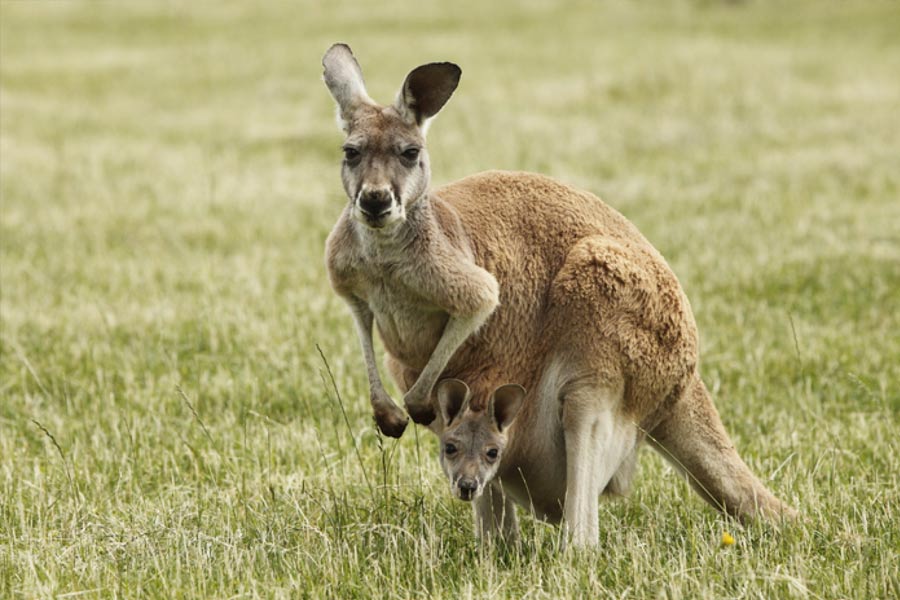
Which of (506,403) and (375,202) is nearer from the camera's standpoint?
(375,202)

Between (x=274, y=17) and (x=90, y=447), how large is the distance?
1003 inches

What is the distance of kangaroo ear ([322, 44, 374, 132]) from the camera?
149 inches

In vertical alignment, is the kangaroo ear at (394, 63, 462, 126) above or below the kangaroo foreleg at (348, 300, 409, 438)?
above

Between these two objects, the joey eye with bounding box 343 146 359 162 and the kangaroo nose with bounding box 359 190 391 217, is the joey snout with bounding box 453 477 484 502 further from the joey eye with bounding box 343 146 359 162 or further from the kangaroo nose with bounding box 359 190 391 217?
the joey eye with bounding box 343 146 359 162

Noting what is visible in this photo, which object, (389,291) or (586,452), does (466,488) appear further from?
(389,291)

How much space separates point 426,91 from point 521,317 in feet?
2.55

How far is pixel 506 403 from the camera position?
3764mm

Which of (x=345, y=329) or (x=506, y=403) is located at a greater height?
(x=506, y=403)

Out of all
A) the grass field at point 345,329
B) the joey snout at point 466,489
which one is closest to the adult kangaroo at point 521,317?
the joey snout at point 466,489

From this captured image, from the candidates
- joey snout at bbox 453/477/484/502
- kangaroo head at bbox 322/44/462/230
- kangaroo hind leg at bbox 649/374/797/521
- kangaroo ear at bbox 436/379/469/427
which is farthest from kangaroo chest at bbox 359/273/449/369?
kangaroo hind leg at bbox 649/374/797/521

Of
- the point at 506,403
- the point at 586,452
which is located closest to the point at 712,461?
the point at 586,452

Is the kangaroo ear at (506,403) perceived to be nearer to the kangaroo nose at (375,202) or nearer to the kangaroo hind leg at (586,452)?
the kangaroo hind leg at (586,452)

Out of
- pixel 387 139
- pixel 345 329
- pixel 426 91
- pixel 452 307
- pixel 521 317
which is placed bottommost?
pixel 345 329

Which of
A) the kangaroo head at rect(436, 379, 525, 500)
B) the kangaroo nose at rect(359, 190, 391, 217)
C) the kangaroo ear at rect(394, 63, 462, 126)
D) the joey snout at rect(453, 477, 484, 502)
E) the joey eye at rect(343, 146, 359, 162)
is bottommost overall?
the joey snout at rect(453, 477, 484, 502)
